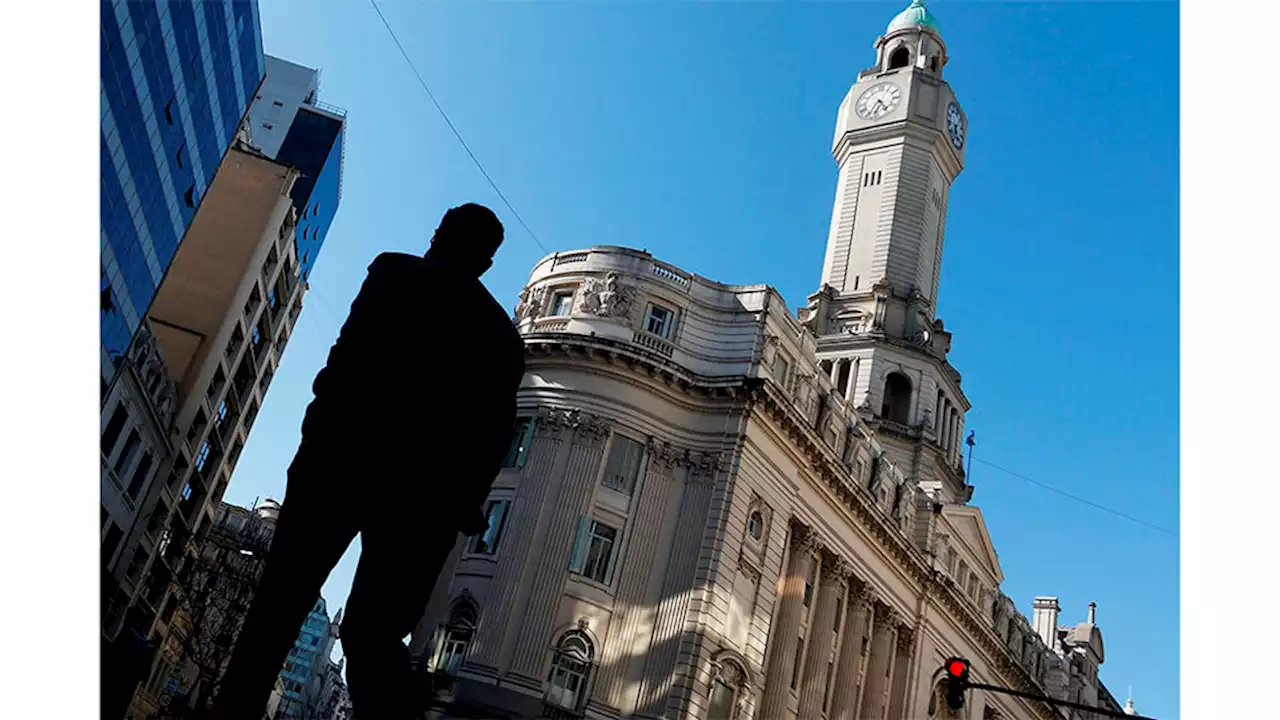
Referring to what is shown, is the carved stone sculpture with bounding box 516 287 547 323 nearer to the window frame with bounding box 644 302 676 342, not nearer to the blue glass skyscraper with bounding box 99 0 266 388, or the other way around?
the window frame with bounding box 644 302 676 342

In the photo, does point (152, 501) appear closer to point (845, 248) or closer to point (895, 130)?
point (845, 248)

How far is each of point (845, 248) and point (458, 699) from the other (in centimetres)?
4076

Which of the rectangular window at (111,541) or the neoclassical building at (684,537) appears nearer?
the neoclassical building at (684,537)

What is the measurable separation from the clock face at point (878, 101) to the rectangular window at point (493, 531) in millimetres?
41476

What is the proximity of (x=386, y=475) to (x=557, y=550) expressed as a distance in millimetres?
28828

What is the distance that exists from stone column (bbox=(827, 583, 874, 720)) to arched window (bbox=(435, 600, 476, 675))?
16212 millimetres

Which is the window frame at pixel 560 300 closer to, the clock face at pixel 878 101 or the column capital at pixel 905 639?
the column capital at pixel 905 639

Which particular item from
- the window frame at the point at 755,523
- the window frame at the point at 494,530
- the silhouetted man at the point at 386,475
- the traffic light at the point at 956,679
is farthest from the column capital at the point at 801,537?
the silhouetted man at the point at 386,475

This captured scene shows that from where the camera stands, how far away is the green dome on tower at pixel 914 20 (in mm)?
73375

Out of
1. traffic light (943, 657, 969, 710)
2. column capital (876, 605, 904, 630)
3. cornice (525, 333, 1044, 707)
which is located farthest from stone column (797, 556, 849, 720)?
traffic light (943, 657, 969, 710)

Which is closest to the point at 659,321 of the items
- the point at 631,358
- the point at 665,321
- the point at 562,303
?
the point at 665,321

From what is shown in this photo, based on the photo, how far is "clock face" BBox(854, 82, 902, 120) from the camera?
6826 cm

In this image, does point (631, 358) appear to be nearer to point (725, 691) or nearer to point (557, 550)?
point (557, 550)

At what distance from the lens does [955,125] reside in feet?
230
